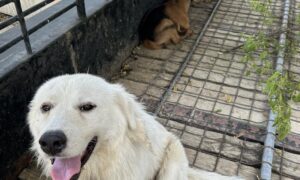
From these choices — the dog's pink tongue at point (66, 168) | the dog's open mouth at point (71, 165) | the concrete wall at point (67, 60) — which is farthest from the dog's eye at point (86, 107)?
the concrete wall at point (67, 60)

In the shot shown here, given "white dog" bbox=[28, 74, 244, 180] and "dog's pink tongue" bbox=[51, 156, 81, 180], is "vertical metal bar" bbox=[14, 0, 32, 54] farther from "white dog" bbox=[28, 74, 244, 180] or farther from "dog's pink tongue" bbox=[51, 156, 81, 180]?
"dog's pink tongue" bbox=[51, 156, 81, 180]

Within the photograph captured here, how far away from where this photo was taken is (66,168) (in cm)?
236

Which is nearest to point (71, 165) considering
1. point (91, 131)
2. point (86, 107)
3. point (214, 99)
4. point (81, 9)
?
point (91, 131)

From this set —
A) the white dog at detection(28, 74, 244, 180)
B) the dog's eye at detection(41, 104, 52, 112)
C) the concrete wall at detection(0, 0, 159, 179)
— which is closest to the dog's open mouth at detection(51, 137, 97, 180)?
the white dog at detection(28, 74, 244, 180)

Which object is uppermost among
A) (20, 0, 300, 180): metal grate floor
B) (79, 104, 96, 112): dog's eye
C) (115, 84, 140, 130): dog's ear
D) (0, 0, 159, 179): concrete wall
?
(79, 104, 96, 112): dog's eye

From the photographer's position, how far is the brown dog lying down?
6.12 meters

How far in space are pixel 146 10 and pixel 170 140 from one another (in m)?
4.01

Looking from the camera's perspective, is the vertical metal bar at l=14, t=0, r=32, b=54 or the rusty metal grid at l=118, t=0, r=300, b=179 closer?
the vertical metal bar at l=14, t=0, r=32, b=54

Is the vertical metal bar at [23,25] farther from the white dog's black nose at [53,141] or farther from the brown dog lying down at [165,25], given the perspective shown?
the brown dog lying down at [165,25]

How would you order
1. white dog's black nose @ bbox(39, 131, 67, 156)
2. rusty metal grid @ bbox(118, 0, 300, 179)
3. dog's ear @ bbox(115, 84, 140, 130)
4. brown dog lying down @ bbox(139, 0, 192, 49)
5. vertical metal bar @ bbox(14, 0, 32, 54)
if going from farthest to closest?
brown dog lying down @ bbox(139, 0, 192, 49) → rusty metal grid @ bbox(118, 0, 300, 179) → vertical metal bar @ bbox(14, 0, 32, 54) → dog's ear @ bbox(115, 84, 140, 130) → white dog's black nose @ bbox(39, 131, 67, 156)

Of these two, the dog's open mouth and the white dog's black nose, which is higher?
the white dog's black nose

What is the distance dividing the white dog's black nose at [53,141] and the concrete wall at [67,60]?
120 cm

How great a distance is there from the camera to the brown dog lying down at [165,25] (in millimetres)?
6121

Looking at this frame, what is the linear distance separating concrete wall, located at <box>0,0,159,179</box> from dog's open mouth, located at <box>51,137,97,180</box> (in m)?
1.00
